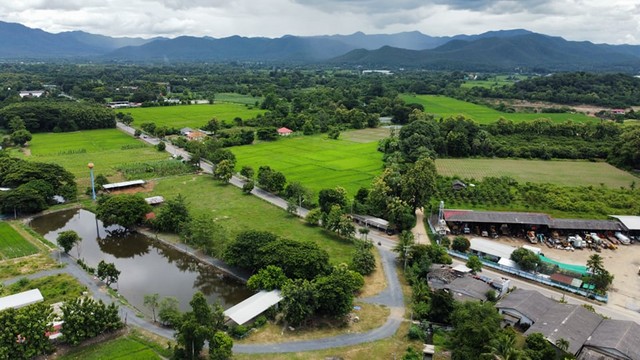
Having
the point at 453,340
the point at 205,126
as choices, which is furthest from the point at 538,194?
the point at 205,126

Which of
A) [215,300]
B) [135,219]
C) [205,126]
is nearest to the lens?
[215,300]

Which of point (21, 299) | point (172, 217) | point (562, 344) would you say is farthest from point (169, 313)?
point (562, 344)

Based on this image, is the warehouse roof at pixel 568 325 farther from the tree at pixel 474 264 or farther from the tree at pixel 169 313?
the tree at pixel 169 313

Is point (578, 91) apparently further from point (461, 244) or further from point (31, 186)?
point (31, 186)

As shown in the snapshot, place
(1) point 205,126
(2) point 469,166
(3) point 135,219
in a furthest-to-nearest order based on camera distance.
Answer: (1) point 205,126 → (2) point 469,166 → (3) point 135,219

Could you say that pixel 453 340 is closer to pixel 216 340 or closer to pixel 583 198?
pixel 216 340

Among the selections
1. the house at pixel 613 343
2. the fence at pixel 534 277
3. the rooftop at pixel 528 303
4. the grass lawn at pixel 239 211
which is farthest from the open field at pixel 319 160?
the house at pixel 613 343

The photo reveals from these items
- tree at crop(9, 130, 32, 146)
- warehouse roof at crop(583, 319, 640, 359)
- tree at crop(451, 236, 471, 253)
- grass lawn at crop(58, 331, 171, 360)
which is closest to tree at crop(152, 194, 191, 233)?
grass lawn at crop(58, 331, 171, 360)

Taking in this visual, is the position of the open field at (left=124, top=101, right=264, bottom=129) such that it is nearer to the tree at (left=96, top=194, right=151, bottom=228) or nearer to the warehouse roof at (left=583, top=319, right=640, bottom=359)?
the tree at (left=96, top=194, right=151, bottom=228)
